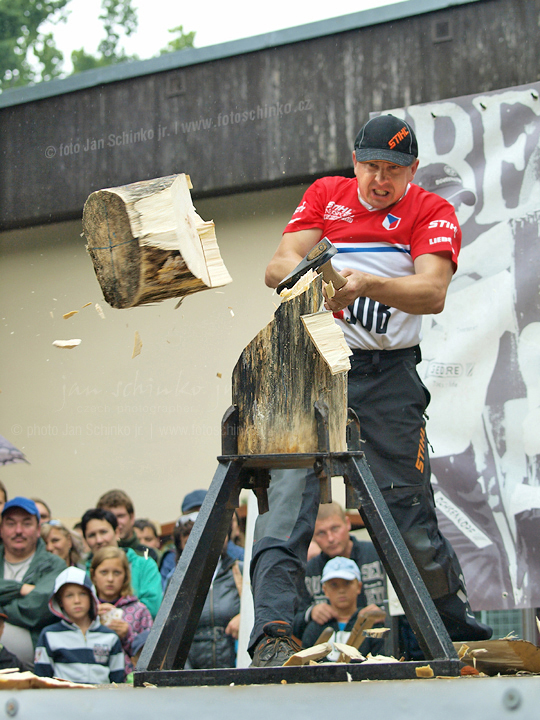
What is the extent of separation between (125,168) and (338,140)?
160 cm

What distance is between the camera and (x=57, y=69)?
2091 centimetres

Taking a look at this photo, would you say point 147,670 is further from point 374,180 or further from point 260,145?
point 260,145

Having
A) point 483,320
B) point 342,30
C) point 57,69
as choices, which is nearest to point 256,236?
point 342,30

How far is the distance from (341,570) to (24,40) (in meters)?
19.7

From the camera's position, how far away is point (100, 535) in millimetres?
4625

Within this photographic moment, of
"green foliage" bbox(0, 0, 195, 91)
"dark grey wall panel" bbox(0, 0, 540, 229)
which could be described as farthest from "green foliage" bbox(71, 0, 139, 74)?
"dark grey wall panel" bbox(0, 0, 540, 229)

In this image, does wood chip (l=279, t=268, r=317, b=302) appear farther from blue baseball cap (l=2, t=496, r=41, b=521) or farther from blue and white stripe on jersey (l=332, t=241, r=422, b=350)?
blue baseball cap (l=2, t=496, r=41, b=521)

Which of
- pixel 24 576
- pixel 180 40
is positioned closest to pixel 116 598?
pixel 24 576

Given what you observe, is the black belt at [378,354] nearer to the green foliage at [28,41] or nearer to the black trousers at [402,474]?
the black trousers at [402,474]

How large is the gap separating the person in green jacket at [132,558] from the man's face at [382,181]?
2.72m

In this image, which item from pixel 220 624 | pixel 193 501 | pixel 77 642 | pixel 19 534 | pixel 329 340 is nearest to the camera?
pixel 329 340

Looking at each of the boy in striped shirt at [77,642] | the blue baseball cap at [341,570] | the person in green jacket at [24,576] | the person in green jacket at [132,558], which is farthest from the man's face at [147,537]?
the blue baseball cap at [341,570]

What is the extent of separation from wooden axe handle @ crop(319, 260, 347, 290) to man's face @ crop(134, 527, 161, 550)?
351 centimetres

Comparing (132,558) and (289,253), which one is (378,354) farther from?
(132,558)
